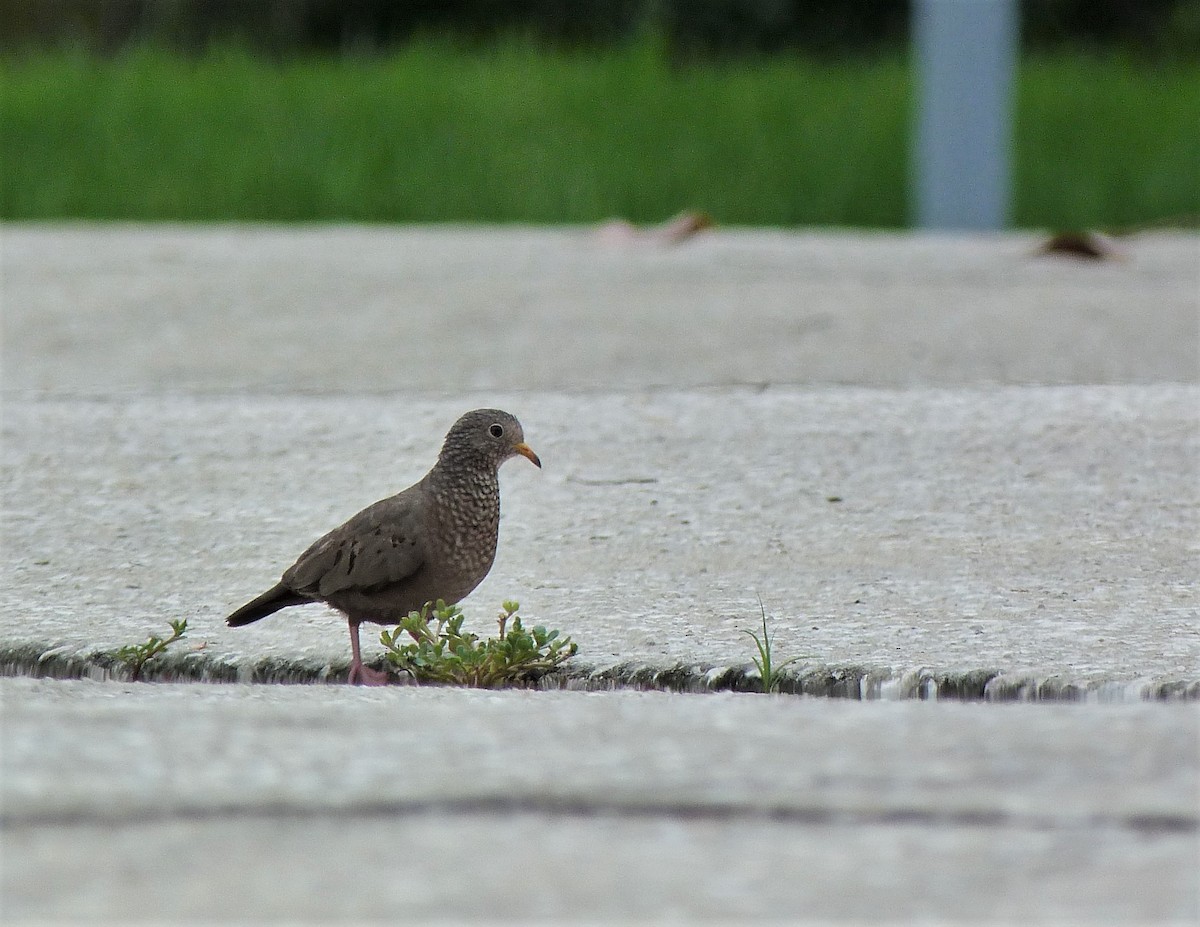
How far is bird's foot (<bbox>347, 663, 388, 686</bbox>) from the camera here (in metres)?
2.64

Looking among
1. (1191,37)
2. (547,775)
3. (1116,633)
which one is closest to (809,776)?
(547,775)

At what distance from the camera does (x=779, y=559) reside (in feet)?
10.6

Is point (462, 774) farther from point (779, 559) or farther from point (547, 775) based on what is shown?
point (779, 559)

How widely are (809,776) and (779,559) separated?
54.2 inches

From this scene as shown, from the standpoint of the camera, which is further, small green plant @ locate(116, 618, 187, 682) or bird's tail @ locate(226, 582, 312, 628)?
bird's tail @ locate(226, 582, 312, 628)

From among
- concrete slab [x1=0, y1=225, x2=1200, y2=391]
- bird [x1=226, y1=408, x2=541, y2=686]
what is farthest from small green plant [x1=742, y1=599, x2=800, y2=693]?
concrete slab [x1=0, y1=225, x2=1200, y2=391]

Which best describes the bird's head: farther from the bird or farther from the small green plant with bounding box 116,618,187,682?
the small green plant with bounding box 116,618,187,682

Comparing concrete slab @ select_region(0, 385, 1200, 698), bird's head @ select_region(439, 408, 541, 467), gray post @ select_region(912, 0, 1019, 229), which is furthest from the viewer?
gray post @ select_region(912, 0, 1019, 229)

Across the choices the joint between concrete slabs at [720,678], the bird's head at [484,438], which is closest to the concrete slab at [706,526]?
the joint between concrete slabs at [720,678]

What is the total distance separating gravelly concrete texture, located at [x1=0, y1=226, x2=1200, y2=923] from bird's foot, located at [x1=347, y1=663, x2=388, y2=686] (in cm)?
12

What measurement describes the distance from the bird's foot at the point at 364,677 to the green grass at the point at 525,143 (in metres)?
5.72

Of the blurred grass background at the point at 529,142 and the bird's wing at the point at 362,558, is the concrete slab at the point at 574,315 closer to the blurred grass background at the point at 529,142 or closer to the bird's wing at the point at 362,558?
the blurred grass background at the point at 529,142

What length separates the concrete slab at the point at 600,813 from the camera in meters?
1.56

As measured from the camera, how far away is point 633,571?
3184 millimetres
